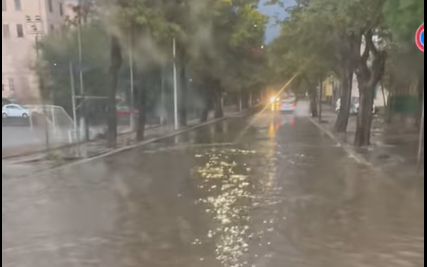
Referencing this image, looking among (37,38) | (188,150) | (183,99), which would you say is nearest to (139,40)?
(37,38)

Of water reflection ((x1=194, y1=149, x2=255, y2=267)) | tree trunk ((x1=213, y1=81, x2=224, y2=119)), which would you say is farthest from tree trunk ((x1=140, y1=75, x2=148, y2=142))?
tree trunk ((x1=213, y1=81, x2=224, y2=119))

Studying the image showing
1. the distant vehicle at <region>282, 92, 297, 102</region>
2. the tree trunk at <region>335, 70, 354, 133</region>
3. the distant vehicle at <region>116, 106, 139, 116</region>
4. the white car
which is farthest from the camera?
the distant vehicle at <region>282, 92, 297, 102</region>

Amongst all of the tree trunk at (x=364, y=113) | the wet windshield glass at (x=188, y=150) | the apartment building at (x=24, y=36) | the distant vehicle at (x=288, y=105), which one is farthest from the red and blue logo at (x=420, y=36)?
the distant vehicle at (x=288, y=105)

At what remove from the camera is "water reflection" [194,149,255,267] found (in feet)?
21.1

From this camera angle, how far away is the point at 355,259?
5980 millimetres

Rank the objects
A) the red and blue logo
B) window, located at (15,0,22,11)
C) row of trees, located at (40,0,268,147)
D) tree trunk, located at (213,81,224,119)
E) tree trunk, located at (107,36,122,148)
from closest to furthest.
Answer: the red and blue logo < window, located at (15,0,22,11) < row of trees, located at (40,0,268,147) < tree trunk, located at (107,36,122,148) < tree trunk, located at (213,81,224,119)

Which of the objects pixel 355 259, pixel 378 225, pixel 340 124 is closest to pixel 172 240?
pixel 355 259

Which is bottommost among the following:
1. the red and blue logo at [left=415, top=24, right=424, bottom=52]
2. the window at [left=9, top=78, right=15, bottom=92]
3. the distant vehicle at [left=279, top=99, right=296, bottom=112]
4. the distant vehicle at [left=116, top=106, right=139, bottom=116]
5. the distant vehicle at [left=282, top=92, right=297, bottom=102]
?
the distant vehicle at [left=279, top=99, right=296, bottom=112]

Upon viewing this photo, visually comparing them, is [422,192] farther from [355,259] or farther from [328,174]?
[355,259]

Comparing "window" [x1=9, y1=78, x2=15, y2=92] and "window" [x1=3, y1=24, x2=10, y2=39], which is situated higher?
"window" [x1=3, y1=24, x2=10, y2=39]

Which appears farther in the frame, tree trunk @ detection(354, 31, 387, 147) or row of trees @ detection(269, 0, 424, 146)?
tree trunk @ detection(354, 31, 387, 147)

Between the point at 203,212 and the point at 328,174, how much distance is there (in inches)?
199

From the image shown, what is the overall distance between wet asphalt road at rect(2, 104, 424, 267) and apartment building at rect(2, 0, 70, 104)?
541 centimetres

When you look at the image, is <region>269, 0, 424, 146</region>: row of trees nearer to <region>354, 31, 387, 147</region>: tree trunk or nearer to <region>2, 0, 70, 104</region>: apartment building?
<region>354, 31, 387, 147</region>: tree trunk
